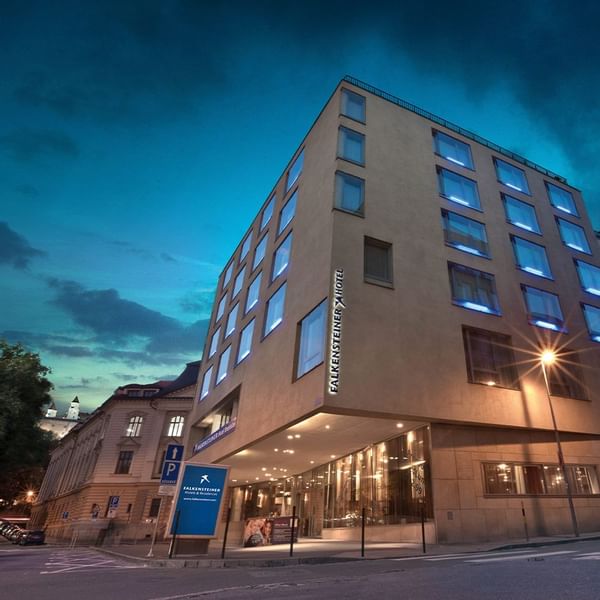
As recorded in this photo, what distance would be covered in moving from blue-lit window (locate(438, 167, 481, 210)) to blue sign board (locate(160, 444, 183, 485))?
2015cm

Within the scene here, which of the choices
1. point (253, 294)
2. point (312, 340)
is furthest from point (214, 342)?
point (312, 340)

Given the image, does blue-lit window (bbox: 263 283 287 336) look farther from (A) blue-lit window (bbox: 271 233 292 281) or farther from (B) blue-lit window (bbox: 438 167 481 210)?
(B) blue-lit window (bbox: 438 167 481 210)

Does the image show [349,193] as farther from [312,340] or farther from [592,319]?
[592,319]

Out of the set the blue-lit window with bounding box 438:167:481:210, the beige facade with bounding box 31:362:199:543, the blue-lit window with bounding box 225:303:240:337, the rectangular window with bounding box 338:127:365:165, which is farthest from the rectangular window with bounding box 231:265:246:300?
the beige facade with bounding box 31:362:199:543

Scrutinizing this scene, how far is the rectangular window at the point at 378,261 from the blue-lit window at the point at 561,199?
18302mm

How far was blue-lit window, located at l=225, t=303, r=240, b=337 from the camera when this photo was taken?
113ft

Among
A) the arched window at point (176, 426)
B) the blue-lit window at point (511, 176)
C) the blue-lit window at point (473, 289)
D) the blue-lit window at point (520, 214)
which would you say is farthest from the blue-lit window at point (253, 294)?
the arched window at point (176, 426)

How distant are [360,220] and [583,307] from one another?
658 inches

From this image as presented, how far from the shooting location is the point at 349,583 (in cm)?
751

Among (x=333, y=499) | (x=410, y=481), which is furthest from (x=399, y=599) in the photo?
(x=333, y=499)

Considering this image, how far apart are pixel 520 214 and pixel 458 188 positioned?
5434 millimetres

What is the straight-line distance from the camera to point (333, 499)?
25594 millimetres

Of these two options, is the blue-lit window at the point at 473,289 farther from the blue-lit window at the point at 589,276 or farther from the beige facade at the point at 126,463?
the beige facade at the point at 126,463

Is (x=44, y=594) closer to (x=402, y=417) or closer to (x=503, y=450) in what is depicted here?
(x=402, y=417)
